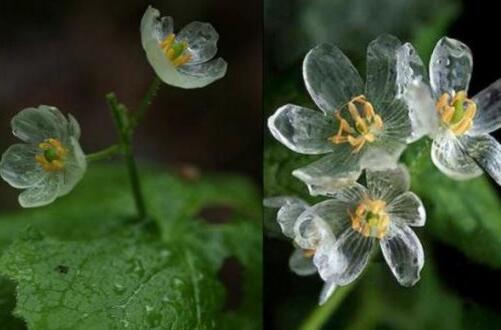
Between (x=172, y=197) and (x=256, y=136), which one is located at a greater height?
(x=172, y=197)

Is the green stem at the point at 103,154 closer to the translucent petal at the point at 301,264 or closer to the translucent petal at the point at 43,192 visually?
the translucent petal at the point at 43,192

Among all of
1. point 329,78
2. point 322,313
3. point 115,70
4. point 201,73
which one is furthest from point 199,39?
point 115,70

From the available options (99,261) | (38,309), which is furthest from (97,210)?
(38,309)

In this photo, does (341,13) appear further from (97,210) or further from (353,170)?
(353,170)

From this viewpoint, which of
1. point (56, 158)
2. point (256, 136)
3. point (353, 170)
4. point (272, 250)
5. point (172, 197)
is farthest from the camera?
point (256, 136)

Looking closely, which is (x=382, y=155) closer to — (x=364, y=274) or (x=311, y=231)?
(x=311, y=231)

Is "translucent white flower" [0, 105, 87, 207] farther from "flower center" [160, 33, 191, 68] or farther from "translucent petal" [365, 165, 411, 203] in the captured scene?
"translucent petal" [365, 165, 411, 203]

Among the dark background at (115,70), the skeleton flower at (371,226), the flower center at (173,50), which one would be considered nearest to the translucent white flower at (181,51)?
the flower center at (173,50)
